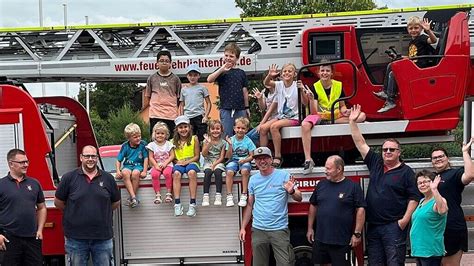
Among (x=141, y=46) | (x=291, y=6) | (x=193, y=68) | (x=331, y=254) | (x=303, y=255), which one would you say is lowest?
(x=303, y=255)

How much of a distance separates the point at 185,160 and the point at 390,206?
84.2 inches

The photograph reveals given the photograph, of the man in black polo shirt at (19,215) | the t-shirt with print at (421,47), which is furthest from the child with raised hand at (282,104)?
the man in black polo shirt at (19,215)

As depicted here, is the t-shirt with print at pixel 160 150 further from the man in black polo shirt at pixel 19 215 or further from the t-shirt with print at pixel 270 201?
the man in black polo shirt at pixel 19 215

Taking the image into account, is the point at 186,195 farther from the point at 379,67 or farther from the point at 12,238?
the point at 379,67

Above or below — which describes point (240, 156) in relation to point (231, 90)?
below

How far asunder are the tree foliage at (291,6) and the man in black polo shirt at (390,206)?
19685mm

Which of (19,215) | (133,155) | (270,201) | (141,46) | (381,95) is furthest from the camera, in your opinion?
(141,46)

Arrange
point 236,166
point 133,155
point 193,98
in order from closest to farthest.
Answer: point 236,166
point 133,155
point 193,98

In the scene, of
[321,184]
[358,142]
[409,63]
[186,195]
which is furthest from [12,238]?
[409,63]

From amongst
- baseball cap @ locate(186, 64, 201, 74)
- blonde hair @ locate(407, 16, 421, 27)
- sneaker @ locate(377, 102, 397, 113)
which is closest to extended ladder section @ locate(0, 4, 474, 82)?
baseball cap @ locate(186, 64, 201, 74)

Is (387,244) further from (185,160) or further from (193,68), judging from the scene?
(193,68)

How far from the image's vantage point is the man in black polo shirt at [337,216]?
6.32m

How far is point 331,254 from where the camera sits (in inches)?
251

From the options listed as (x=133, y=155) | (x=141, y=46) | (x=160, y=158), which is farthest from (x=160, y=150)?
(x=141, y=46)
